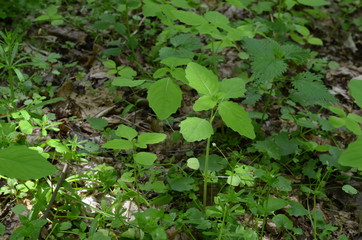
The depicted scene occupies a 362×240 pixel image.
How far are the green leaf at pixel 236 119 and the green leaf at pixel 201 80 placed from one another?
12cm

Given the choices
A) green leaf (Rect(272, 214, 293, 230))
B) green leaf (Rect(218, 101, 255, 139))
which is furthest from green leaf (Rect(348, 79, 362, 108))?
green leaf (Rect(272, 214, 293, 230))

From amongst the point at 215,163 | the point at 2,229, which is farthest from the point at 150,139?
Result: the point at 2,229

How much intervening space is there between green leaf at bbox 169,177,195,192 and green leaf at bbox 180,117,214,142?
1.58ft

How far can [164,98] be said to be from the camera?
2068 mm

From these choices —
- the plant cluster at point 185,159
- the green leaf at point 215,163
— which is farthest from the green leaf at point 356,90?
the green leaf at point 215,163

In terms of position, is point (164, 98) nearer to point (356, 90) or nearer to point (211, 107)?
point (211, 107)

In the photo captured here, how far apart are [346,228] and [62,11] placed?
11.6 feet

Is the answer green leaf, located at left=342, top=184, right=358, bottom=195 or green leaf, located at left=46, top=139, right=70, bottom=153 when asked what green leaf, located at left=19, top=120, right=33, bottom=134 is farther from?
green leaf, located at left=342, top=184, right=358, bottom=195

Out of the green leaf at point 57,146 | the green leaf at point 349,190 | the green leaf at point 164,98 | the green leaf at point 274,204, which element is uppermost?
the green leaf at point 164,98

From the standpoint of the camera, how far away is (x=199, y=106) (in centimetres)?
186

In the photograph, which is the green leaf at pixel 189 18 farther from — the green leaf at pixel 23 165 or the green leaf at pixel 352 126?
the green leaf at pixel 23 165

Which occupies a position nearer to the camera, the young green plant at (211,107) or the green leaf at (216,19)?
the young green plant at (211,107)

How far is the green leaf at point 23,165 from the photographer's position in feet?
4.49

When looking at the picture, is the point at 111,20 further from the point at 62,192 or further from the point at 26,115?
the point at 62,192
